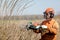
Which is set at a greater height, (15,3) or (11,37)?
(15,3)

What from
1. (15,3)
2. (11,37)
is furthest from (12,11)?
(11,37)

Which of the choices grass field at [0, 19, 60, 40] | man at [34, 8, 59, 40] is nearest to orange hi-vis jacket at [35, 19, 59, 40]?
man at [34, 8, 59, 40]

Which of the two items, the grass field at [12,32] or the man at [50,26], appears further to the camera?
the grass field at [12,32]

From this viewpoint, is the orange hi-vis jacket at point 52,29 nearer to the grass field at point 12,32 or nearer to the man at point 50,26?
the man at point 50,26

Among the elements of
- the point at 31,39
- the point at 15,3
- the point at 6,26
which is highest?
the point at 15,3

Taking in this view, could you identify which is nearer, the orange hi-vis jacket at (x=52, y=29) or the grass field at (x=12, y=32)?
the orange hi-vis jacket at (x=52, y=29)

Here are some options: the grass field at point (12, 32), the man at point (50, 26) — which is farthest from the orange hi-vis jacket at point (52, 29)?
the grass field at point (12, 32)

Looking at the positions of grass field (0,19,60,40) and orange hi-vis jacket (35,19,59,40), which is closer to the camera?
orange hi-vis jacket (35,19,59,40)

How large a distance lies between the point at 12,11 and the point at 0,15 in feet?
1.27

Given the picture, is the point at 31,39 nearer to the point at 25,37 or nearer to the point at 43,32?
the point at 25,37

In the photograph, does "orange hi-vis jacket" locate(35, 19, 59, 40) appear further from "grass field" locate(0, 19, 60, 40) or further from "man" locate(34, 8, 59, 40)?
"grass field" locate(0, 19, 60, 40)

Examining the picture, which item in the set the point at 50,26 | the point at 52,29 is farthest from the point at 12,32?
the point at 52,29

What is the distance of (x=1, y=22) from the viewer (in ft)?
28.5

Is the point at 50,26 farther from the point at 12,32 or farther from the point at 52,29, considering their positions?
the point at 12,32
